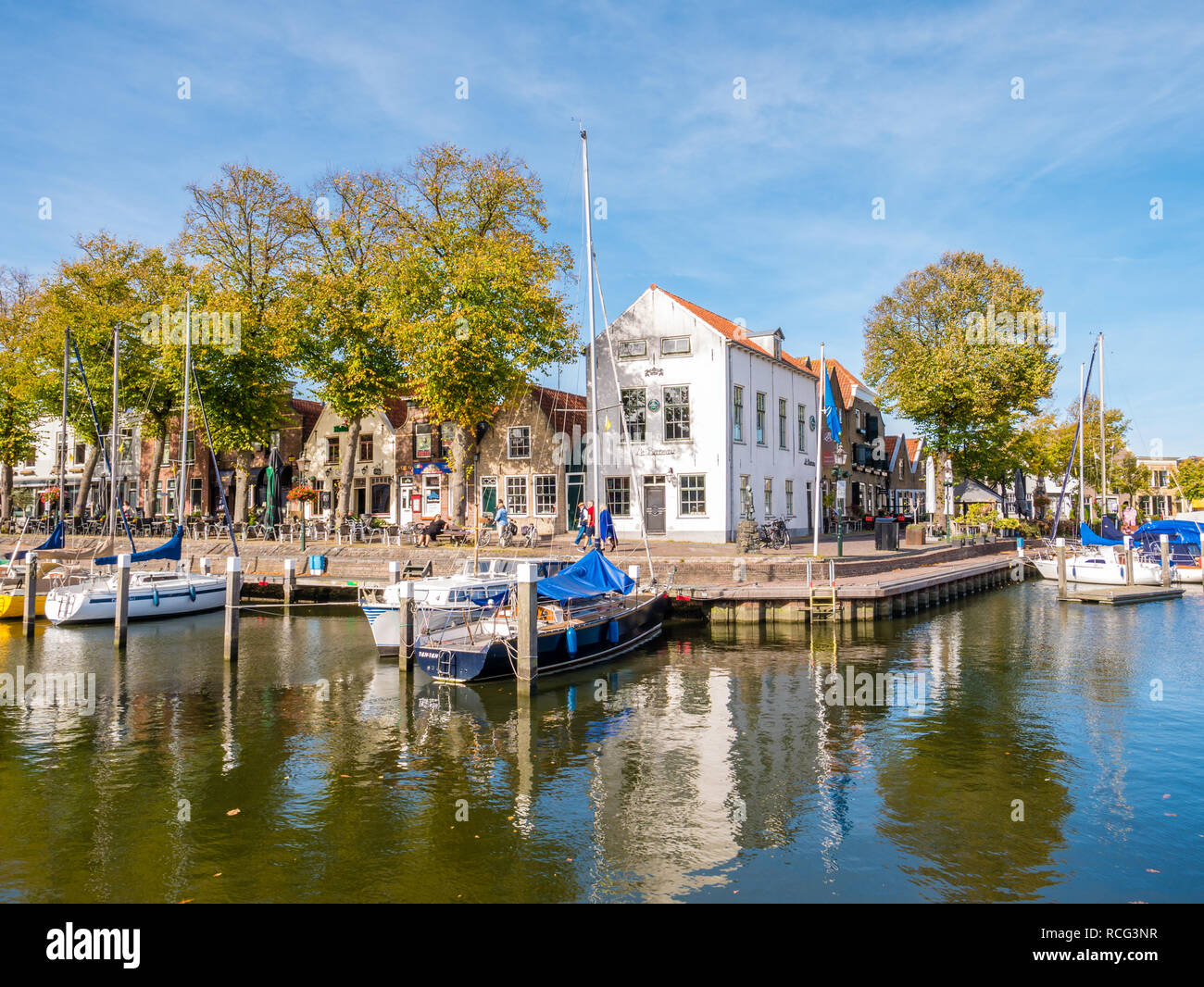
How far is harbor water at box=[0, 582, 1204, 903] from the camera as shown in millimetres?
8508

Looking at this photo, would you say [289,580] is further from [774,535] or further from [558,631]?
[774,535]

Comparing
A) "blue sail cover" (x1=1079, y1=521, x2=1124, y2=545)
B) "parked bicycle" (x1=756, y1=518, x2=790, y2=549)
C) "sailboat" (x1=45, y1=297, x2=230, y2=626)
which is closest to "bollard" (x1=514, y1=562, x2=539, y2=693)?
"sailboat" (x1=45, y1=297, x2=230, y2=626)

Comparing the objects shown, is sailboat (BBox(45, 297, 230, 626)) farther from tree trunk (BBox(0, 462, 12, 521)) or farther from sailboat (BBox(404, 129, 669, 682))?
tree trunk (BBox(0, 462, 12, 521))

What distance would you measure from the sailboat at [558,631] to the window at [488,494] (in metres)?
18.7

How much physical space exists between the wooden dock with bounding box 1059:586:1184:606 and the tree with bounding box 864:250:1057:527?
13785 millimetres

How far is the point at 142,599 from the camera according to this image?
27.5 meters

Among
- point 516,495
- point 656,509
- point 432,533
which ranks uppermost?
point 516,495

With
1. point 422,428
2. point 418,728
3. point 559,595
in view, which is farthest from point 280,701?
point 422,428

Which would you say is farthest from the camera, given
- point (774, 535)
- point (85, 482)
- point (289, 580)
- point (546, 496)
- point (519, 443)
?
point (85, 482)

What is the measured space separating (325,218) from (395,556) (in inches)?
743

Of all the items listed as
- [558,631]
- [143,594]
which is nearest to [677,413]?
[558,631]

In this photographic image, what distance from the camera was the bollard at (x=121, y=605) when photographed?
75.6 ft

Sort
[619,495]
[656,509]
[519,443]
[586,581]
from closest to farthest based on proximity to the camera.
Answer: [586,581]
[656,509]
[619,495]
[519,443]

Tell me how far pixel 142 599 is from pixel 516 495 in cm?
1820
